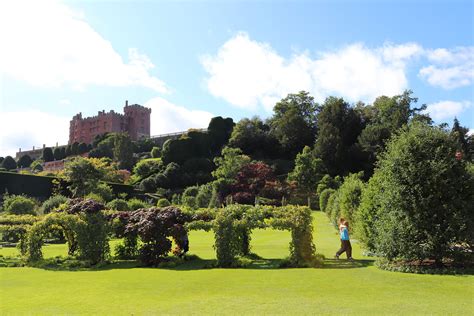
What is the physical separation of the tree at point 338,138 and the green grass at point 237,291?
41720 mm

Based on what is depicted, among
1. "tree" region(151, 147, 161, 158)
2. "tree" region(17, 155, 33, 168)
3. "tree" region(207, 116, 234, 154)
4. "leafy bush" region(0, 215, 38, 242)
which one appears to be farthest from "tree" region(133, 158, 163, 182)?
"tree" region(17, 155, 33, 168)


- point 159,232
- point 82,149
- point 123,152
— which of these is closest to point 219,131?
point 123,152

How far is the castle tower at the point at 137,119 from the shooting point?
127562 mm

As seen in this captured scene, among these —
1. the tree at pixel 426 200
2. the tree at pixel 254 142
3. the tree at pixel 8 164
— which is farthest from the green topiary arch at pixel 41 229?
the tree at pixel 8 164

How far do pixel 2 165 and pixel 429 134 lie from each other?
116 m

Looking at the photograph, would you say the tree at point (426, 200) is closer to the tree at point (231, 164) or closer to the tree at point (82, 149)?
the tree at point (231, 164)

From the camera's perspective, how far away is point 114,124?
404ft

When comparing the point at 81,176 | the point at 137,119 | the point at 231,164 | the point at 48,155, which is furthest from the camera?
the point at 137,119

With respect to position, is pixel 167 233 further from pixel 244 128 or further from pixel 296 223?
pixel 244 128

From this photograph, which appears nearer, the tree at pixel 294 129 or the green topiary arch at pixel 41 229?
the green topiary arch at pixel 41 229

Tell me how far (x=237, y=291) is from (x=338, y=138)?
158ft

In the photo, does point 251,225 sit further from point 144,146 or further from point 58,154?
point 58,154

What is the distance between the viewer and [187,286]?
432 inches

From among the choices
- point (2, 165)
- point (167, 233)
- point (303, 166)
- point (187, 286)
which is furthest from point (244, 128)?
point (2, 165)
